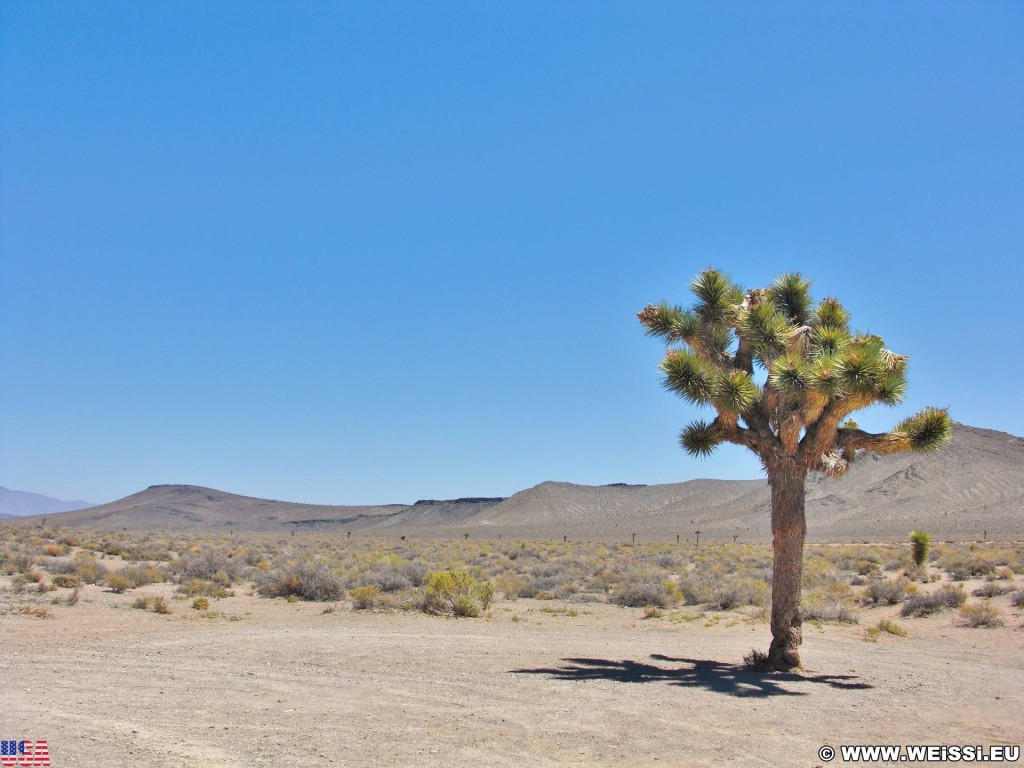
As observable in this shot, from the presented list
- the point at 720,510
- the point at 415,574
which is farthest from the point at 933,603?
the point at 720,510

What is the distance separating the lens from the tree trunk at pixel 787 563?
13305mm

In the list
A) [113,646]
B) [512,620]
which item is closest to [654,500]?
[512,620]

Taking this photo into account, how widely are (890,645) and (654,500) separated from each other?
101378mm

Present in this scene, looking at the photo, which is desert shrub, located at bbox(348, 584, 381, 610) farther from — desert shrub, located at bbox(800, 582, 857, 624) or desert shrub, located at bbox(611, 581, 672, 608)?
desert shrub, located at bbox(800, 582, 857, 624)

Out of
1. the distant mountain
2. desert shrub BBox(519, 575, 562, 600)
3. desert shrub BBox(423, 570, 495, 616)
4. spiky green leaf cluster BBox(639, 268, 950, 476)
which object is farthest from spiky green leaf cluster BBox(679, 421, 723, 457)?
the distant mountain

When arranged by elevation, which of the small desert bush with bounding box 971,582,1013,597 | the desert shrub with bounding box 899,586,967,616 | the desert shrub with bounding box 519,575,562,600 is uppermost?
the small desert bush with bounding box 971,582,1013,597

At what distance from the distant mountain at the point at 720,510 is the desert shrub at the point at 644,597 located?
131 ft

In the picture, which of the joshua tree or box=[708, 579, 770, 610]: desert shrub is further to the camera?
box=[708, 579, 770, 610]: desert shrub

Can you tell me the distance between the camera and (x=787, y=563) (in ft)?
44.7

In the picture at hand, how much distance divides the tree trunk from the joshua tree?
0.02 m

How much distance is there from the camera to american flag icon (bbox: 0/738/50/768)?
6805 millimetres

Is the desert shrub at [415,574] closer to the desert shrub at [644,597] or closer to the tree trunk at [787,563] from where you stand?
the desert shrub at [644,597]

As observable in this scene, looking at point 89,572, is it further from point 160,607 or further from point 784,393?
point 784,393

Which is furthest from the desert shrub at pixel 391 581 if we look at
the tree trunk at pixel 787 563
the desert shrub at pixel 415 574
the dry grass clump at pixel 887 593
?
the dry grass clump at pixel 887 593
